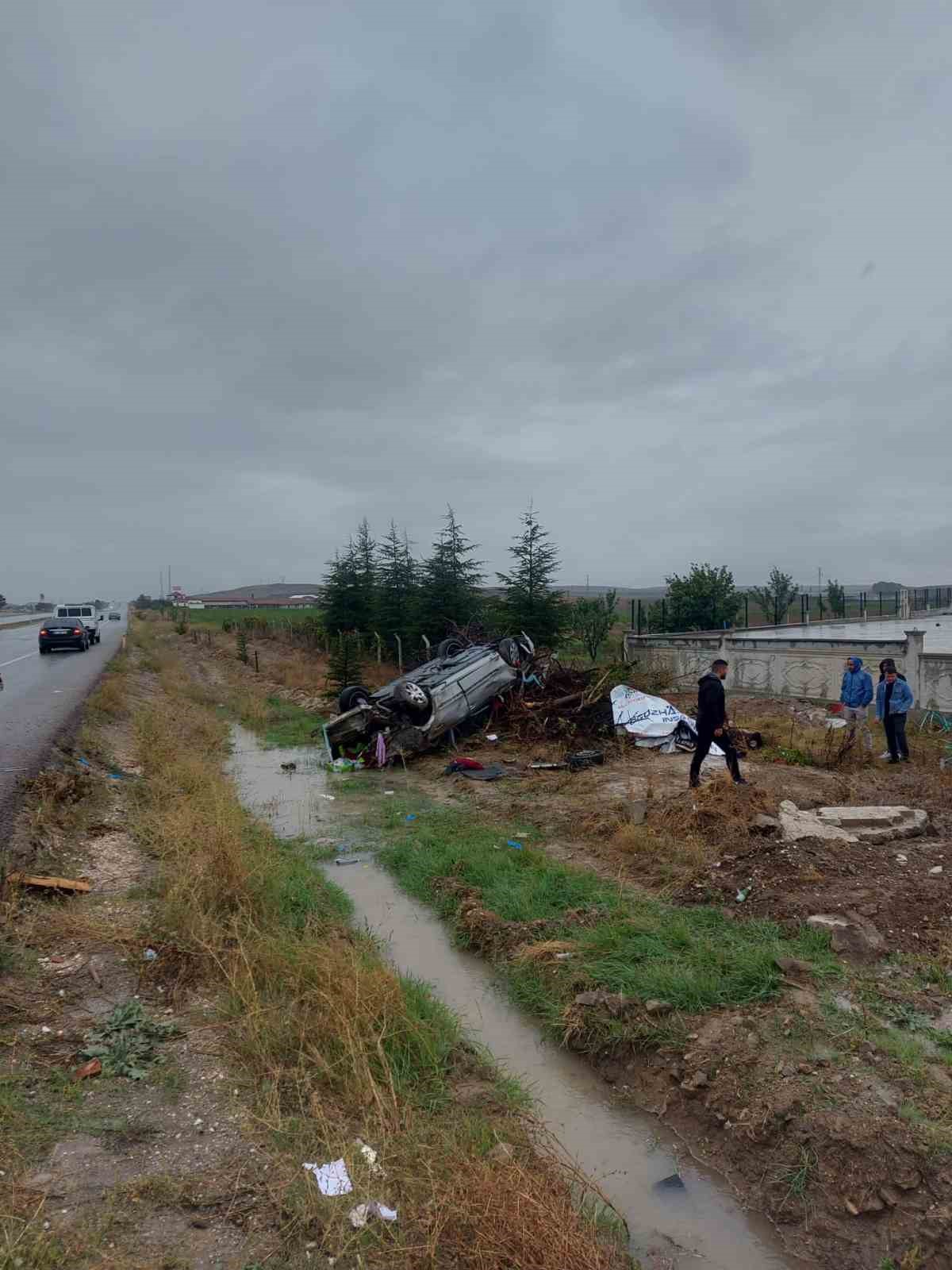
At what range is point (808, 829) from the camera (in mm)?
7562

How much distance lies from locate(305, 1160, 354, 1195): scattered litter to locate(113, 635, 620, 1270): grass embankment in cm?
4

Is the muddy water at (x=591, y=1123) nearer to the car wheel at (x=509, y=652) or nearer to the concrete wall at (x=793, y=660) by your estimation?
the car wheel at (x=509, y=652)

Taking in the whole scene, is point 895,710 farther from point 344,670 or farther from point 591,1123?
point 344,670

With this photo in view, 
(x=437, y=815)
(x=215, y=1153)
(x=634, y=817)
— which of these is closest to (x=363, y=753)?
(x=437, y=815)

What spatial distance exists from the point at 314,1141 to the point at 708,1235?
1.82m

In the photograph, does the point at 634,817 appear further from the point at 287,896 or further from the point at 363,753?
the point at 363,753

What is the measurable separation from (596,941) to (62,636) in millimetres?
25861

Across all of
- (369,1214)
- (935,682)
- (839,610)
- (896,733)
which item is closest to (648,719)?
(896,733)

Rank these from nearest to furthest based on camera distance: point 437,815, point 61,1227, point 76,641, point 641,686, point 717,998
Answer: point 61,1227 → point 717,998 → point 437,815 → point 641,686 → point 76,641

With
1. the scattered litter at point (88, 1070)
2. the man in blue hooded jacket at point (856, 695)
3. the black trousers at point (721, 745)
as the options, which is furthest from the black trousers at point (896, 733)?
the scattered litter at point (88, 1070)

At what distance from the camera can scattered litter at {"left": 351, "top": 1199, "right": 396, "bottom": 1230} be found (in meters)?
3.19

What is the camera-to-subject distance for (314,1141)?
3.64 meters

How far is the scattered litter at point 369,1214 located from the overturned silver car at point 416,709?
33.1ft

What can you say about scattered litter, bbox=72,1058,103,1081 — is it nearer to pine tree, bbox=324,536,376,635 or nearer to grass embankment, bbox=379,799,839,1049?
grass embankment, bbox=379,799,839,1049
